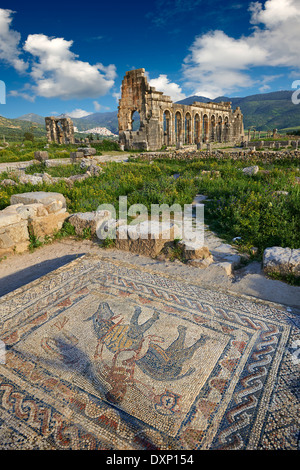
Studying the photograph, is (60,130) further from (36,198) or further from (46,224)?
(46,224)

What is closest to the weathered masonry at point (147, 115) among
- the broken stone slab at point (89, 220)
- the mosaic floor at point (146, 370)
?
the broken stone slab at point (89, 220)

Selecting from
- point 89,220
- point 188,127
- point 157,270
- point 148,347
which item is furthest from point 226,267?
point 188,127

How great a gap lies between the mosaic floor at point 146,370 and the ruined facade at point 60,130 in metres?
26.7

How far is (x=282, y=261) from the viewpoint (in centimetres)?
374

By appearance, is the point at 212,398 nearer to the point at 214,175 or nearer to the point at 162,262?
the point at 162,262

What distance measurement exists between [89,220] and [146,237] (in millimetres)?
1567

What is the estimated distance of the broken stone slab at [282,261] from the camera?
12.1ft

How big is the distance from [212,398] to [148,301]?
3.98ft

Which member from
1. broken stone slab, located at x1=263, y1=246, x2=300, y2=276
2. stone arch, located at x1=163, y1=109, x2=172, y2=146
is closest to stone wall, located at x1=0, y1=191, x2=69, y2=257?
broken stone slab, located at x1=263, y1=246, x2=300, y2=276

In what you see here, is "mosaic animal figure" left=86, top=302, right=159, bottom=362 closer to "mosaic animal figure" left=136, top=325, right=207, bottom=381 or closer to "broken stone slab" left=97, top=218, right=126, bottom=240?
"mosaic animal figure" left=136, top=325, right=207, bottom=381

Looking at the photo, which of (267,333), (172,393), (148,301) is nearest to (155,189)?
(148,301)

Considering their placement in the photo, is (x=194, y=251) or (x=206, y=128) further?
(x=206, y=128)

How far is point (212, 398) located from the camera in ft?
6.02

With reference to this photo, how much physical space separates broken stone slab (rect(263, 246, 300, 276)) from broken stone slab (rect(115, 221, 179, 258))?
162 centimetres
